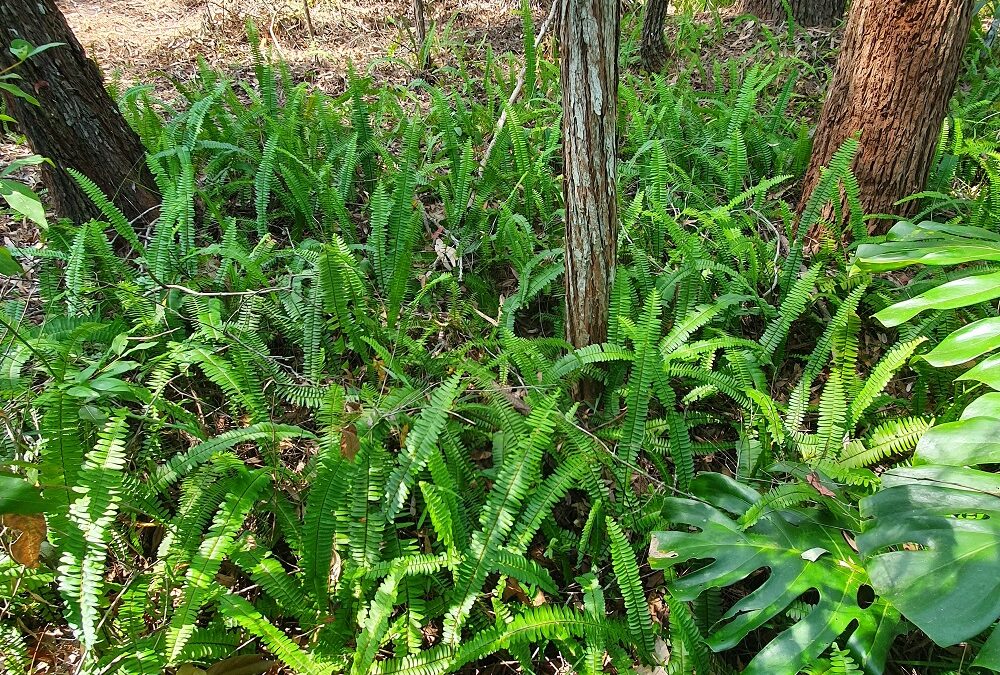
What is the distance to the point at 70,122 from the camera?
305 centimetres

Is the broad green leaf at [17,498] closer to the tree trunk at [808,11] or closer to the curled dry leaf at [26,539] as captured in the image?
the curled dry leaf at [26,539]

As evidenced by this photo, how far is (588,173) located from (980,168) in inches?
108

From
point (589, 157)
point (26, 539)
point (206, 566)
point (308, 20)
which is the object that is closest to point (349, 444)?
point (206, 566)

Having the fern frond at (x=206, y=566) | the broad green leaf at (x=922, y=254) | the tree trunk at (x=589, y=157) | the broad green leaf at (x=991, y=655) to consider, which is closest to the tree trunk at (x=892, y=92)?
the broad green leaf at (x=922, y=254)

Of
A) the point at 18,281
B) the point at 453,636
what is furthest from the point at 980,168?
the point at 18,281

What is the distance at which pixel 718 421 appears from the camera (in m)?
2.42

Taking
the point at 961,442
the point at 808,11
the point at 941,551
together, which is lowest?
the point at 941,551

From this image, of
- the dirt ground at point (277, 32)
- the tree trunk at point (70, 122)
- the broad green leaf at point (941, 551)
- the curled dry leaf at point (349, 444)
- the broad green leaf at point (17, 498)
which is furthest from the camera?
the dirt ground at point (277, 32)

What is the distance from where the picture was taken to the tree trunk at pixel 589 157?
1773 mm

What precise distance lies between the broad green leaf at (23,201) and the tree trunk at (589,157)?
1.42m

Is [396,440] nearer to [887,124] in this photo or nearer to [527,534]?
[527,534]

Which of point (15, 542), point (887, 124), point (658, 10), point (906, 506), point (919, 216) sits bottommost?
point (15, 542)

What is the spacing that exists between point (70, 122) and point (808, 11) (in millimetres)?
5073

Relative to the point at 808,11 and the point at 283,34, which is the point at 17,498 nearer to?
the point at 283,34
